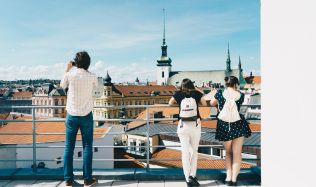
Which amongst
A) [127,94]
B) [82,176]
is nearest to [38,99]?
[127,94]

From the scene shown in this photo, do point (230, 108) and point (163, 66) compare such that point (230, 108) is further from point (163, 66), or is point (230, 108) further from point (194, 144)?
point (163, 66)

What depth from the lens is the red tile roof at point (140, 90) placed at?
287 feet

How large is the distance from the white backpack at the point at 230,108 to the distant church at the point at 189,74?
10373cm

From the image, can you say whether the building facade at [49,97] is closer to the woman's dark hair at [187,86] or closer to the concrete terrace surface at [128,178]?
the concrete terrace surface at [128,178]

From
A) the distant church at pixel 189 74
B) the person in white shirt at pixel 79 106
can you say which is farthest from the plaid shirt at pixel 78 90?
the distant church at pixel 189 74

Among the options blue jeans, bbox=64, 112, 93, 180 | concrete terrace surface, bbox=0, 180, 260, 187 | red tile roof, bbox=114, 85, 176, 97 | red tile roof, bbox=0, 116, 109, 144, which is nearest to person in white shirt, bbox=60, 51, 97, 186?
blue jeans, bbox=64, 112, 93, 180

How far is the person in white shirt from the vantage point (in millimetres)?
3602

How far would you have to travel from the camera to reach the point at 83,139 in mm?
3744

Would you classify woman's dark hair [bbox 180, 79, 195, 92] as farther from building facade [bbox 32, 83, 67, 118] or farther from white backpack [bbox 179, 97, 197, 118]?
building facade [bbox 32, 83, 67, 118]
